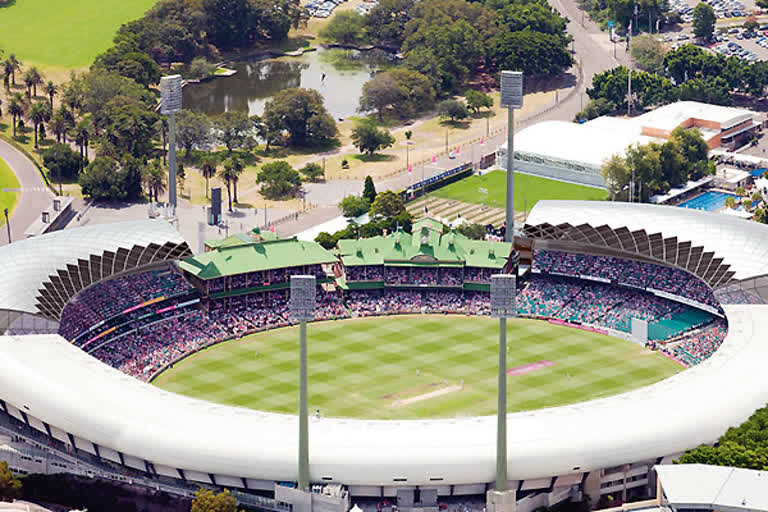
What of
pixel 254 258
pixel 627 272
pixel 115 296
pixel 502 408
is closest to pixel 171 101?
pixel 254 258

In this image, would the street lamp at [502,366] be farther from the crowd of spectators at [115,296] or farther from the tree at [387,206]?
the tree at [387,206]

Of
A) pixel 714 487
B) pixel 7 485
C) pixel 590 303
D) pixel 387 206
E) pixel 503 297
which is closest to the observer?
pixel 714 487

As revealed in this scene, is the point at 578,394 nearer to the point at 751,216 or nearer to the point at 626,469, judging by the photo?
the point at 626,469

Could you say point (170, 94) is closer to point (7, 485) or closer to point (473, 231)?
point (473, 231)

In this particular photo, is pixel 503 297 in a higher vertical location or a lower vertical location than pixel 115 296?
higher

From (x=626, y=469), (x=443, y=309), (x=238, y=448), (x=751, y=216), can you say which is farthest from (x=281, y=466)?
(x=751, y=216)

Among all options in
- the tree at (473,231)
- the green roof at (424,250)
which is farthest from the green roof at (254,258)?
the tree at (473,231)

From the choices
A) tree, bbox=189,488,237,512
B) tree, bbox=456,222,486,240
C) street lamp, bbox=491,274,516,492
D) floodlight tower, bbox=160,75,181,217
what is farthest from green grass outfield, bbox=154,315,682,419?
tree, bbox=189,488,237,512
